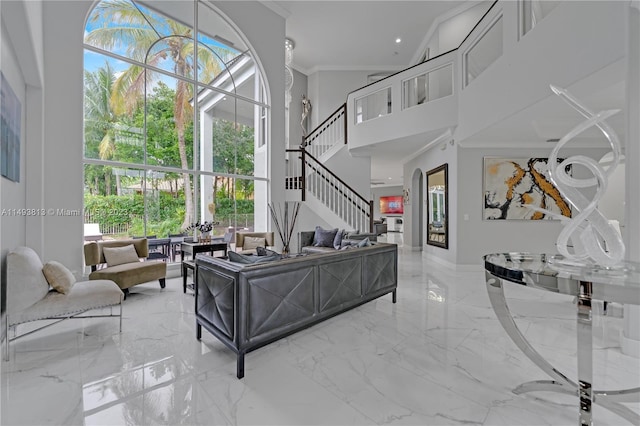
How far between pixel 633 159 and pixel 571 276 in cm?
175

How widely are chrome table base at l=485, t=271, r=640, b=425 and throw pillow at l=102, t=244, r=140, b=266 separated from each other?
183 inches

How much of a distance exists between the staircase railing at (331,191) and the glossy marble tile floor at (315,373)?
4.14 metres

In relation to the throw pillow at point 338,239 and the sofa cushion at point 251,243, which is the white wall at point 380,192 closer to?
the throw pillow at point 338,239

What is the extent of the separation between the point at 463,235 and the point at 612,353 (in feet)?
11.5

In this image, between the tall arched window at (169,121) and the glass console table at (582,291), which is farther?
the tall arched window at (169,121)

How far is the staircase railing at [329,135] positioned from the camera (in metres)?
8.19

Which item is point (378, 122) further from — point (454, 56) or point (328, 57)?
point (328, 57)

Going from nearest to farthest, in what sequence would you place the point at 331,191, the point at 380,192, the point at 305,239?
the point at 305,239, the point at 331,191, the point at 380,192

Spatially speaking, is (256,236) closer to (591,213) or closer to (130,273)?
(130,273)

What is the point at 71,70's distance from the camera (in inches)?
165

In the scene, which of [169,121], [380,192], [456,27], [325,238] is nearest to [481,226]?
[325,238]

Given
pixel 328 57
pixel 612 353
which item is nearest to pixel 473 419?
pixel 612 353

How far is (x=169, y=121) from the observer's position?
18.1 ft

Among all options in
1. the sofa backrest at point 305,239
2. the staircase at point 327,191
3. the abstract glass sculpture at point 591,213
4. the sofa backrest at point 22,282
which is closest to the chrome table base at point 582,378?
the abstract glass sculpture at point 591,213
